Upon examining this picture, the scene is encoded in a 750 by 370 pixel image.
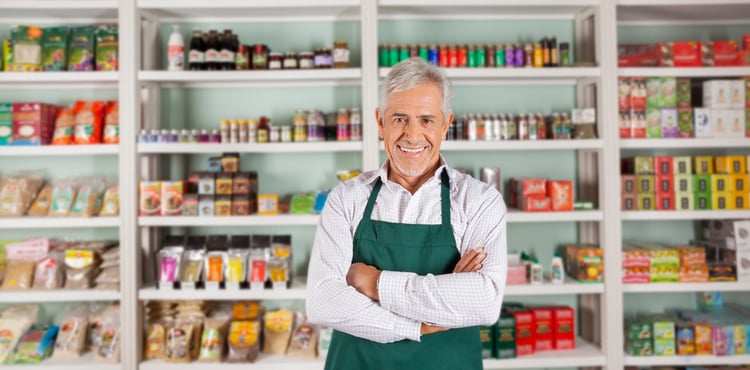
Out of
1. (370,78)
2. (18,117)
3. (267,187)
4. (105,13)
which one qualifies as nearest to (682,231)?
(370,78)

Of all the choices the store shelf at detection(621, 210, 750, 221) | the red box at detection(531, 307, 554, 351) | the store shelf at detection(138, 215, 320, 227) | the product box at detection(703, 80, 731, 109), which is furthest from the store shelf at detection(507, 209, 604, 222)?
the store shelf at detection(138, 215, 320, 227)

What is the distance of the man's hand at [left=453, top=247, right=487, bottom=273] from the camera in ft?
5.89

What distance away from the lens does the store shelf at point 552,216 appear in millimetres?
3312

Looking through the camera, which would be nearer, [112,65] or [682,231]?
[112,65]

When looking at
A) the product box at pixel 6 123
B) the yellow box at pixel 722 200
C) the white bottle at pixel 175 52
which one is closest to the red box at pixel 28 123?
the product box at pixel 6 123

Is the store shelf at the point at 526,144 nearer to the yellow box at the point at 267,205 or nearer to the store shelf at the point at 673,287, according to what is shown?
the store shelf at the point at 673,287

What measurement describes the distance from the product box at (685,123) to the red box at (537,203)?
883mm

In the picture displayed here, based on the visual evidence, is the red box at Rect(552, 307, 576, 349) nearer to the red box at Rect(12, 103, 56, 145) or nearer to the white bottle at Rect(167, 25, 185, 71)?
the white bottle at Rect(167, 25, 185, 71)

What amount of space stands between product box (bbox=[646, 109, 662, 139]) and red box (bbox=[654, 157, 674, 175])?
135 millimetres

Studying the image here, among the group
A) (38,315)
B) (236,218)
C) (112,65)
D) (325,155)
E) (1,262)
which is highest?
(112,65)

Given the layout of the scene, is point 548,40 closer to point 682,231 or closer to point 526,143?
point 526,143

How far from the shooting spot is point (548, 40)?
3385 millimetres

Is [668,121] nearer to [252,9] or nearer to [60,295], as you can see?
[252,9]

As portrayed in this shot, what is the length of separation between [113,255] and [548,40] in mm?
2811
